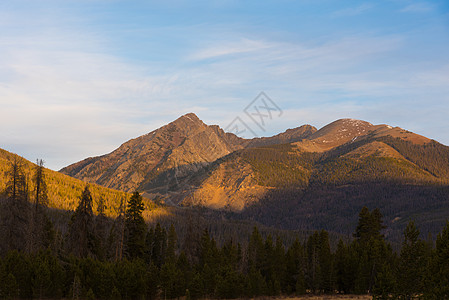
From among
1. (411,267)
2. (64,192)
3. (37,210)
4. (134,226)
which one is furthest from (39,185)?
(64,192)

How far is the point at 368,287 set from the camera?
74062 millimetres

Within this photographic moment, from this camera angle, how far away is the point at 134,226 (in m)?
64.7

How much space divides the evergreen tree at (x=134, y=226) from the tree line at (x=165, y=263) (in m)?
0.14

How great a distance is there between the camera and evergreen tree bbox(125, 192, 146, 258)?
64.2 m

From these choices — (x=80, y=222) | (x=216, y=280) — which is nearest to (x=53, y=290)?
(x=80, y=222)

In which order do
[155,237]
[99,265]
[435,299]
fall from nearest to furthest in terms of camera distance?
[435,299] < [99,265] < [155,237]

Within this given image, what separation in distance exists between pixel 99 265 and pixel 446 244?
36403 mm

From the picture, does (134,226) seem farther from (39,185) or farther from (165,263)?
(39,185)

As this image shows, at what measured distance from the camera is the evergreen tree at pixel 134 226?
211 ft

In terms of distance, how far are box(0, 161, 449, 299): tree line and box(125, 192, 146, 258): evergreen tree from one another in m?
0.14

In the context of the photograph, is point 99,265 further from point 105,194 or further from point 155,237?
point 105,194

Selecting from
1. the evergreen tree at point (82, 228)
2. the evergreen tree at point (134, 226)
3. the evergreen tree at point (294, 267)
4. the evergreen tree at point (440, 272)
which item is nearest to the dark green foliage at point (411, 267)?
the evergreen tree at point (440, 272)

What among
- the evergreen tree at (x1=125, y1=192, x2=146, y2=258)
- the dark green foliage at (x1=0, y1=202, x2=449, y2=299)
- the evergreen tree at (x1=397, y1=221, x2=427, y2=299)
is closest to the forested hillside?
the dark green foliage at (x1=0, y1=202, x2=449, y2=299)

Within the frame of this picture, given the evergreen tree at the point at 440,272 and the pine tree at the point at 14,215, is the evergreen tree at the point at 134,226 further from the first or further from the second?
the evergreen tree at the point at 440,272
